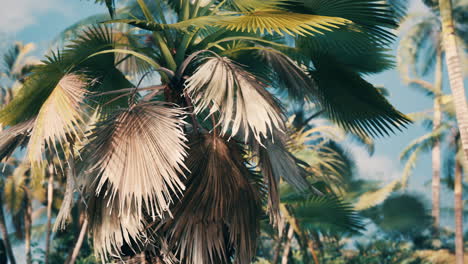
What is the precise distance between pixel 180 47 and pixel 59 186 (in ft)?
55.3

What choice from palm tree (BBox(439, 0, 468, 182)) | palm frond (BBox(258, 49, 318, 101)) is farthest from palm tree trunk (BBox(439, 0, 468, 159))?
palm frond (BBox(258, 49, 318, 101))

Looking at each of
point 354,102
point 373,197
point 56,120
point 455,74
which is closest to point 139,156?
point 56,120

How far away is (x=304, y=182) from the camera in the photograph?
248 inches

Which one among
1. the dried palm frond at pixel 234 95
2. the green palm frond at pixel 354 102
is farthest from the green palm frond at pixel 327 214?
the dried palm frond at pixel 234 95

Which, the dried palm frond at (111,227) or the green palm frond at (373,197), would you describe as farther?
the green palm frond at (373,197)

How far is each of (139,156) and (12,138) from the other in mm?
1602

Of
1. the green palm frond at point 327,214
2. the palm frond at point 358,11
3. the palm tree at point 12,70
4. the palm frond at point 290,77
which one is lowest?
the green palm frond at point 327,214

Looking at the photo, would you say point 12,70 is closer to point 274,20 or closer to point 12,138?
point 12,138

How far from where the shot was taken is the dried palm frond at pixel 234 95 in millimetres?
5012

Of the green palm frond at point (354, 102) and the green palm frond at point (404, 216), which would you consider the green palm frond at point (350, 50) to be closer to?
the green palm frond at point (354, 102)

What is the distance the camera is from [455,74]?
1033cm

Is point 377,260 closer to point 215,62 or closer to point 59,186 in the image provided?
point 59,186

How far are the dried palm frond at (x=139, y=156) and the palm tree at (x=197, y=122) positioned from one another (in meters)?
0.01

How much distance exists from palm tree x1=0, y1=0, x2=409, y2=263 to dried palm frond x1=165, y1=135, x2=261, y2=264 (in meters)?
0.01
